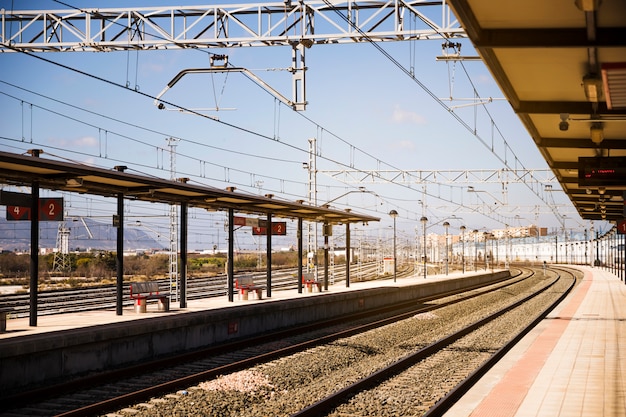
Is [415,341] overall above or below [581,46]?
below

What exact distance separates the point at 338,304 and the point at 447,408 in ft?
48.6

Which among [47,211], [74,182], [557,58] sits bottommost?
[47,211]

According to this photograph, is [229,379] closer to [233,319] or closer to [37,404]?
[37,404]

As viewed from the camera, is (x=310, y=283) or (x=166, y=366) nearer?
(x=166, y=366)

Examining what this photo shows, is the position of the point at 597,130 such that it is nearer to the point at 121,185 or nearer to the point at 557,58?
the point at 557,58

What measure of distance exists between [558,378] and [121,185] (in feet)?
32.1

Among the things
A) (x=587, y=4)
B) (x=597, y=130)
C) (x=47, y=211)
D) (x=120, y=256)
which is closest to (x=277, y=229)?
(x=120, y=256)

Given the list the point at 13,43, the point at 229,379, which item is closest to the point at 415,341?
the point at 229,379

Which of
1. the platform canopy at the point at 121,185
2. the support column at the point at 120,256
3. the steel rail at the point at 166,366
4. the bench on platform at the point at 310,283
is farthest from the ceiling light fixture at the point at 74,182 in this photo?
the bench on platform at the point at 310,283

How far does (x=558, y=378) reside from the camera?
1112 cm

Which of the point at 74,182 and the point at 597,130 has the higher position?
the point at 597,130

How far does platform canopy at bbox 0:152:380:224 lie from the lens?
12664 mm

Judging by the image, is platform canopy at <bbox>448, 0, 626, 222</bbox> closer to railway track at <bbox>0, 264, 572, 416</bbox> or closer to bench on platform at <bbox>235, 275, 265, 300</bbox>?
railway track at <bbox>0, 264, 572, 416</bbox>

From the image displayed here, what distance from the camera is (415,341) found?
17.5 metres
